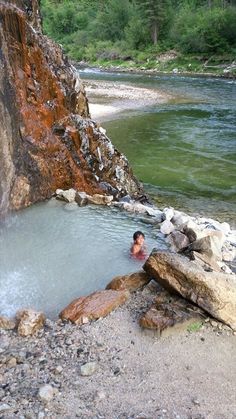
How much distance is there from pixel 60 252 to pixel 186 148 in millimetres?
14097

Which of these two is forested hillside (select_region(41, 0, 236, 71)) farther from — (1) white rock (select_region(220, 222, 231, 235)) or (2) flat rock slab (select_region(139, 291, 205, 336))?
(2) flat rock slab (select_region(139, 291, 205, 336))

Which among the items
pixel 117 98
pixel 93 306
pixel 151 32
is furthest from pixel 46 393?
pixel 151 32

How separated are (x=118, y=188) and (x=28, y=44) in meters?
4.96

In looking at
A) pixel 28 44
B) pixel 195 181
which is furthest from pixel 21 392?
pixel 195 181

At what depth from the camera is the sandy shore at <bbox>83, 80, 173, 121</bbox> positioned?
1328 inches

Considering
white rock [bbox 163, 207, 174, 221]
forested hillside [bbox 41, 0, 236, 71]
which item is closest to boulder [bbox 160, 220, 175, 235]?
white rock [bbox 163, 207, 174, 221]

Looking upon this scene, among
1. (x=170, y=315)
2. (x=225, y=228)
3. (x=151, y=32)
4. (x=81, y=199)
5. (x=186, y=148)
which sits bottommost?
(x=186, y=148)

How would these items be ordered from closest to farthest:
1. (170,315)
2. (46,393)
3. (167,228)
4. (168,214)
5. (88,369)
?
(46,393), (88,369), (170,315), (167,228), (168,214)

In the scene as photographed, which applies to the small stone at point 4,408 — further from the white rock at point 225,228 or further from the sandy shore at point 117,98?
the sandy shore at point 117,98

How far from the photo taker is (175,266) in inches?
292

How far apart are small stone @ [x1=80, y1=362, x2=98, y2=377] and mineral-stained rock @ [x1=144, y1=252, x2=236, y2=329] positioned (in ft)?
5.91

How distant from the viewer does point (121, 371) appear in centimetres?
622

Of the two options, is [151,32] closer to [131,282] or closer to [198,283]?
[131,282]

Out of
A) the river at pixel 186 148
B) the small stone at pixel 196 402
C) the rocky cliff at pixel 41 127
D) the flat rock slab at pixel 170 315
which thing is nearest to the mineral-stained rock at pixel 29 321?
the flat rock slab at pixel 170 315
